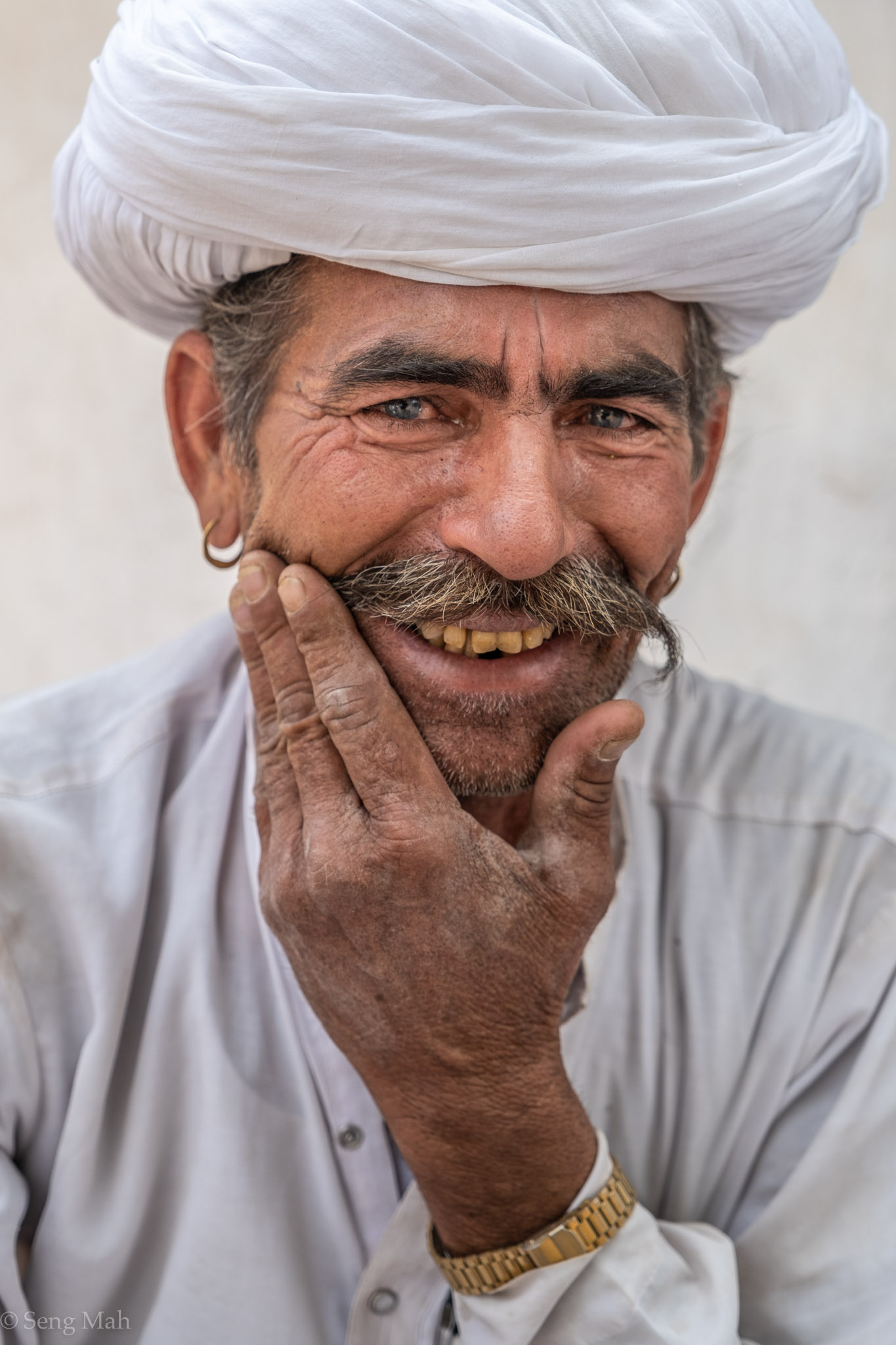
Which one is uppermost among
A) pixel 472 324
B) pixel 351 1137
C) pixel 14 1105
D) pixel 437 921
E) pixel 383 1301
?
pixel 472 324

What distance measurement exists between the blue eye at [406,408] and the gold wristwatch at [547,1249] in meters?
1.08

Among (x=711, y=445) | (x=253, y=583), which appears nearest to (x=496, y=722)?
(x=253, y=583)

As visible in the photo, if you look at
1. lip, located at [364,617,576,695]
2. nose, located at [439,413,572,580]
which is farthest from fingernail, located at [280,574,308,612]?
nose, located at [439,413,572,580]

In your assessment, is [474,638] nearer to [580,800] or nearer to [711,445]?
[580,800]

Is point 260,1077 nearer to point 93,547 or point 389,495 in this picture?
point 389,495

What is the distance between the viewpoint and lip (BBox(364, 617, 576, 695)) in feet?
5.35

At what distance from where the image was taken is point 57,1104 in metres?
1.70

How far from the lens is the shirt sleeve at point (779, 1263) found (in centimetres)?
156

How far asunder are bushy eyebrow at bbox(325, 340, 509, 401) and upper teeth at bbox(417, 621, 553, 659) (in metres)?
0.32

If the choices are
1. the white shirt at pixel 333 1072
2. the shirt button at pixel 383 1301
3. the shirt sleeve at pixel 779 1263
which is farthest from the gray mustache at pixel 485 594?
the shirt button at pixel 383 1301

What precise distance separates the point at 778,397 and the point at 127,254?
75.9 inches

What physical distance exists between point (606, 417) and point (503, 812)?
0.64m

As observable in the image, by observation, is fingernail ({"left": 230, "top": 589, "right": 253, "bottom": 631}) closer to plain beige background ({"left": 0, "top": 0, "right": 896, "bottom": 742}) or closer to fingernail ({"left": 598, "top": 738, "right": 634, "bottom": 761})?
fingernail ({"left": 598, "top": 738, "right": 634, "bottom": 761})

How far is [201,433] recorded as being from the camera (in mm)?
1919
